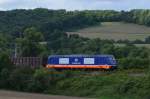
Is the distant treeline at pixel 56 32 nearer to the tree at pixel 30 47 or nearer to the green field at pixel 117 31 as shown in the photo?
the tree at pixel 30 47

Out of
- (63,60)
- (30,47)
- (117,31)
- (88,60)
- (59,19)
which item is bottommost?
(63,60)

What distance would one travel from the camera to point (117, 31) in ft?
359

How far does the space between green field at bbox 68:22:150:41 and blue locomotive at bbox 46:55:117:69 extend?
89.2ft

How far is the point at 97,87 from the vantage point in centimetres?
6372

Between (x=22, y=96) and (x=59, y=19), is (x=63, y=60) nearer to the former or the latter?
(x=22, y=96)

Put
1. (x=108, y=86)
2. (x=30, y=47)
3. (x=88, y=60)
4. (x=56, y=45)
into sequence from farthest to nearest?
(x=56, y=45) → (x=30, y=47) → (x=88, y=60) → (x=108, y=86)

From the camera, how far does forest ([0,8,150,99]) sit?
66.7 meters

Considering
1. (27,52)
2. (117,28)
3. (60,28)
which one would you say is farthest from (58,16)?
(27,52)

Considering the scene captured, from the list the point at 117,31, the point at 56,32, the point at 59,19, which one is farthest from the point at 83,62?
the point at 59,19

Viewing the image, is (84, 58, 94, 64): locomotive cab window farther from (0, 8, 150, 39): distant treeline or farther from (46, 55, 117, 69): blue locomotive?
(0, 8, 150, 39): distant treeline

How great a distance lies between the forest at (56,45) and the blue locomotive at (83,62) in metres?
1.55

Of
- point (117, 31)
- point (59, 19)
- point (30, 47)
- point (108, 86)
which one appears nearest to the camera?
point (108, 86)

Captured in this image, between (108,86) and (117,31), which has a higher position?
(117,31)

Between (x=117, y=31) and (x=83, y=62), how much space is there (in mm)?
34139
